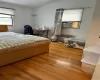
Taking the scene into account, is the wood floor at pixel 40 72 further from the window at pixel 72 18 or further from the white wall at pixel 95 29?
the window at pixel 72 18

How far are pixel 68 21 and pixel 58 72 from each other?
346 centimetres

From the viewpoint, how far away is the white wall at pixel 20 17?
5.41m

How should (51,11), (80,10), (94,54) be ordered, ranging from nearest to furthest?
(94,54) → (80,10) → (51,11)

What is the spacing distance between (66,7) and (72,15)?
57cm

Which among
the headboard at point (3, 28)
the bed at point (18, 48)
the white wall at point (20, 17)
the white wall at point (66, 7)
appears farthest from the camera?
the white wall at point (20, 17)

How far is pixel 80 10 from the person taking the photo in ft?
15.1

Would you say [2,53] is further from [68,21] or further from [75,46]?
[68,21]

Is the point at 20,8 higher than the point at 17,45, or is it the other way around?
the point at 20,8

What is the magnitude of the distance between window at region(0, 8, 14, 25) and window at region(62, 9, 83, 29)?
2.91m

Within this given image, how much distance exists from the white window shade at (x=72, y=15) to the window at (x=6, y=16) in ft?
9.54


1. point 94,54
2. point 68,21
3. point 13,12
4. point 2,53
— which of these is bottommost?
point 2,53

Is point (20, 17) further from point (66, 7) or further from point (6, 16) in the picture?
point (66, 7)

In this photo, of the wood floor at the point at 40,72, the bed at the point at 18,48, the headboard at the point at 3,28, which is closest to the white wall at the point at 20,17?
the headboard at the point at 3,28

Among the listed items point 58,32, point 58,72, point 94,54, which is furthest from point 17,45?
point 58,32
